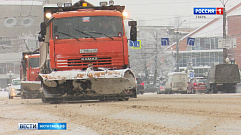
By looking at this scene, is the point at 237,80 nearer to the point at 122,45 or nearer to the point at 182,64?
the point at 122,45

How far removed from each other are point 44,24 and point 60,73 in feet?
7.86

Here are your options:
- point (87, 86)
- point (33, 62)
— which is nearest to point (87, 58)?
point (87, 86)

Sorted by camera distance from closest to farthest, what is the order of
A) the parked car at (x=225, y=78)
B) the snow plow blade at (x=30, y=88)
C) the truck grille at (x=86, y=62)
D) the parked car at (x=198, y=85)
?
the truck grille at (x=86, y=62), the snow plow blade at (x=30, y=88), the parked car at (x=225, y=78), the parked car at (x=198, y=85)

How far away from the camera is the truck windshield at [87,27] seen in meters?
16.0

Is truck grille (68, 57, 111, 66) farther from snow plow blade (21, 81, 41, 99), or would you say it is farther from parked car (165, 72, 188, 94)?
parked car (165, 72, 188, 94)

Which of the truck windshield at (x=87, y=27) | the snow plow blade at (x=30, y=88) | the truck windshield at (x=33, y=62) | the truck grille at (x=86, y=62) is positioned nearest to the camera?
the truck grille at (x=86, y=62)

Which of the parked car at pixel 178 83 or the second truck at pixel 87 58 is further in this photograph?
the parked car at pixel 178 83

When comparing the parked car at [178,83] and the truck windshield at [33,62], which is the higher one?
the truck windshield at [33,62]

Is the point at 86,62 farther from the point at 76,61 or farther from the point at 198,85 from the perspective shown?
the point at 198,85

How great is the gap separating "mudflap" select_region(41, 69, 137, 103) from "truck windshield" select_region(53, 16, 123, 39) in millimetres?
1466

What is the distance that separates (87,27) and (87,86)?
2.04 meters

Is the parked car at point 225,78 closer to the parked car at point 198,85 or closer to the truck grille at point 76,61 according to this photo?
the parked car at point 198,85

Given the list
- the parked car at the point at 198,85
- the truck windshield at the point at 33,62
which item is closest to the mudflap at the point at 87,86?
the truck windshield at the point at 33,62

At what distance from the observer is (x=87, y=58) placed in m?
15.8
